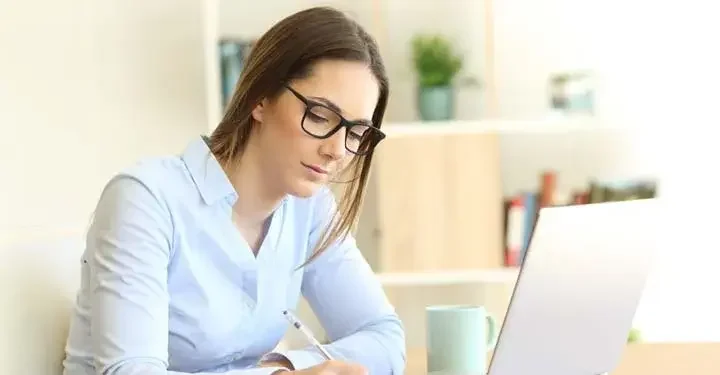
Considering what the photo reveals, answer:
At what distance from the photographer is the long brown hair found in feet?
4.78

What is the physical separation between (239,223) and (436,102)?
206 centimetres

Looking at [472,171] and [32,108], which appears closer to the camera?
[32,108]

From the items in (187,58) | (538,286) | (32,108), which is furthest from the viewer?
(187,58)

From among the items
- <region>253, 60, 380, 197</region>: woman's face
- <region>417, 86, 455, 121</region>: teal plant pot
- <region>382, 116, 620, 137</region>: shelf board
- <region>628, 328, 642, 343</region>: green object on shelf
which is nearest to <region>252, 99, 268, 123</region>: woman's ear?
<region>253, 60, 380, 197</region>: woman's face

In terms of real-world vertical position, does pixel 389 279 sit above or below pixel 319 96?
below

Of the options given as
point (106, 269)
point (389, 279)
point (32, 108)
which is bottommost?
point (389, 279)

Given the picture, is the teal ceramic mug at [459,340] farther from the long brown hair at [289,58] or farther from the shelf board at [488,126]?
the shelf board at [488,126]

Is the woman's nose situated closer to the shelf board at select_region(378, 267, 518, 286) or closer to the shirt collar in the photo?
the shirt collar

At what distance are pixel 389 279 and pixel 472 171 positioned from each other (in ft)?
1.46

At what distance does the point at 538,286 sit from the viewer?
122 cm

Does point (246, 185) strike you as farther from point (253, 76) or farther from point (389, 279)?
point (389, 279)

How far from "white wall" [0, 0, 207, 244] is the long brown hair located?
315 millimetres

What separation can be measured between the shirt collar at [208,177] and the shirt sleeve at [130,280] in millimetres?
79

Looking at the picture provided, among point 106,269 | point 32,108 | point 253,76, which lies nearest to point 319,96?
point 253,76
